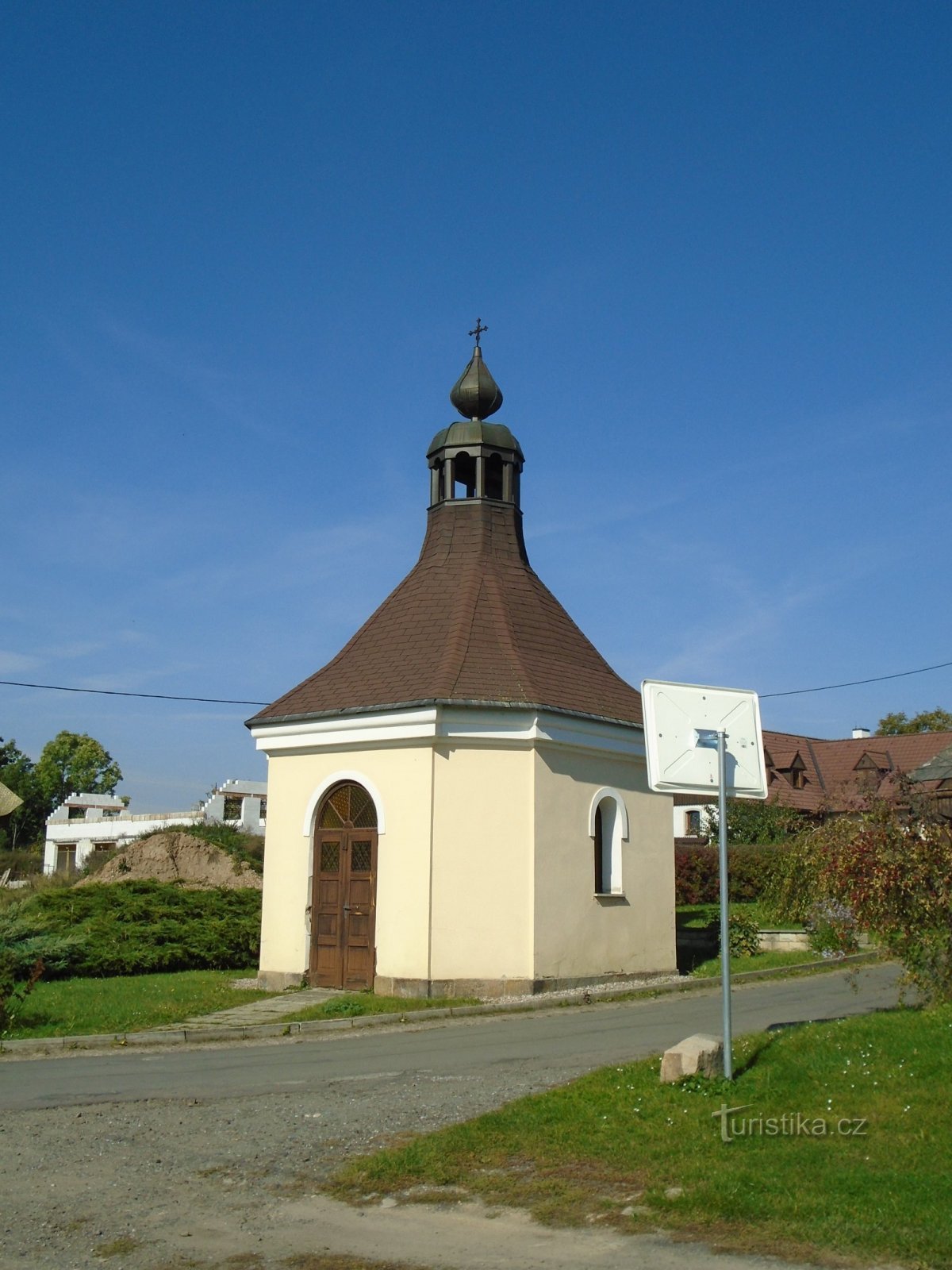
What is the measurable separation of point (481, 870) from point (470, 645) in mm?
3482

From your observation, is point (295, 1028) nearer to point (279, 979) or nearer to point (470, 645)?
point (279, 979)

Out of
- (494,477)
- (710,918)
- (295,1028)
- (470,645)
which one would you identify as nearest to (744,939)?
(710,918)

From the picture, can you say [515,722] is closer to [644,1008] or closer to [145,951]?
[644,1008]

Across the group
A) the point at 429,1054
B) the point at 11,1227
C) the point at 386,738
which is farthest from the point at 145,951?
the point at 11,1227

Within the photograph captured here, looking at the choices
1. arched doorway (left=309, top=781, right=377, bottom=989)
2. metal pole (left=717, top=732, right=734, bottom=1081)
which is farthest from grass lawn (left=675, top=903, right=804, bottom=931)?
metal pole (left=717, top=732, right=734, bottom=1081)

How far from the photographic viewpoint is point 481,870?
53.8ft

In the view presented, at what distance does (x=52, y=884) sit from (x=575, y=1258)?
31.0 metres

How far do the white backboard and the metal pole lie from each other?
0.22 feet

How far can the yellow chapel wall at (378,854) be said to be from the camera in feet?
53.3

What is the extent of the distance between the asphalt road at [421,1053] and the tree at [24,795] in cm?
7281

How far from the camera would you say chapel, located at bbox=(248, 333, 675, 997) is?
16297 mm

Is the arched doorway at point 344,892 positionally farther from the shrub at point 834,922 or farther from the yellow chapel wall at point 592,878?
the shrub at point 834,922

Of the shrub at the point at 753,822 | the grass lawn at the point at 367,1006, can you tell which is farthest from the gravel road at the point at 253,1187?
the shrub at the point at 753,822

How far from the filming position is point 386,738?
55.1ft
